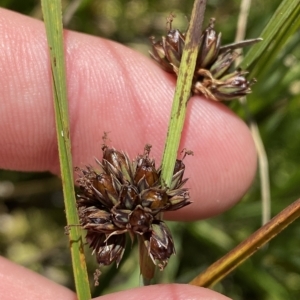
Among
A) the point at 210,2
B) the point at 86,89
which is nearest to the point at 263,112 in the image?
the point at 210,2

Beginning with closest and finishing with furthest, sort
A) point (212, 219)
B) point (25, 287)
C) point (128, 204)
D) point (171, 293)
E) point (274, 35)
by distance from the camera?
1. point (128, 204)
2. point (171, 293)
3. point (274, 35)
4. point (25, 287)
5. point (212, 219)

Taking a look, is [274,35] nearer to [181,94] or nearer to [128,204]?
[181,94]

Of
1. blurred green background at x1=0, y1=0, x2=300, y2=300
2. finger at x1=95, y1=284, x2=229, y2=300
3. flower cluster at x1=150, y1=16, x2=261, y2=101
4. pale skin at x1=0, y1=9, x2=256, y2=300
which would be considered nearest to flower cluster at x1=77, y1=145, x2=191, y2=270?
finger at x1=95, y1=284, x2=229, y2=300

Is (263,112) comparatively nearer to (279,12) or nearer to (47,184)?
(279,12)

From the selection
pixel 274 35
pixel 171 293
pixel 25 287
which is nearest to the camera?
pixel 171 293

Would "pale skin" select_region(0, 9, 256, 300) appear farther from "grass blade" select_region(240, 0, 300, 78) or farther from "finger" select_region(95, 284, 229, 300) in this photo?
"finger" select_region(95, 284, 229, 300)

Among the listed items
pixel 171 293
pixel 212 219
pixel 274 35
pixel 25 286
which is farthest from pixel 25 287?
pixel 274 35
